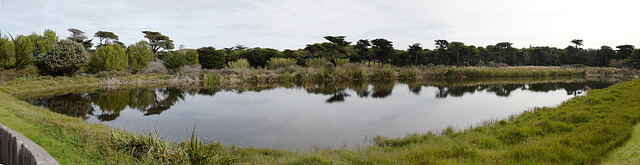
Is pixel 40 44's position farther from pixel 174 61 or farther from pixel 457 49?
pixel 457 49

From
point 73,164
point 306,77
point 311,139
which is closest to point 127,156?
point 73,164

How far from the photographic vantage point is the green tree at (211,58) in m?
33.3

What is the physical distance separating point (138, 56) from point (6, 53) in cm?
1202

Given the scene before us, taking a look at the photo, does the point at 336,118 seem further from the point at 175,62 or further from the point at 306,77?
the point at 175,62

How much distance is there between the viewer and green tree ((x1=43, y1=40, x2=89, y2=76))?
18.6m

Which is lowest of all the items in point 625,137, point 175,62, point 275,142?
point 275,142

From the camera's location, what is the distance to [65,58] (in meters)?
18.9

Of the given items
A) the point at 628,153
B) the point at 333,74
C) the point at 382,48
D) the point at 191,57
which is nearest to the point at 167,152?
the point at 628,153

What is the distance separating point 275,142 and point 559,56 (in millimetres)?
64520

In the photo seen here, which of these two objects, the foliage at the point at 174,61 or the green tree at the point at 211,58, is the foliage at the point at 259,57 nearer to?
the green tree at the point at 211,58

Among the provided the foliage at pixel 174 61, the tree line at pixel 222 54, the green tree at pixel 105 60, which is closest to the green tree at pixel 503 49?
the tree line at pixel 222 54

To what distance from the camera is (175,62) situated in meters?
27.9

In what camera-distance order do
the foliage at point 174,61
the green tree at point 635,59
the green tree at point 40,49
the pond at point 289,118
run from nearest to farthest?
the pond at point 289,118, the green tree at point 40,49, the foliage at point 174,61, the green tree at point 635,59

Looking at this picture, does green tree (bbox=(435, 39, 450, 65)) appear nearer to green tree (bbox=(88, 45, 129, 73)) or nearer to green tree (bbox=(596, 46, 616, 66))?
green tree (bbox=(596, 46, 616, 66))
